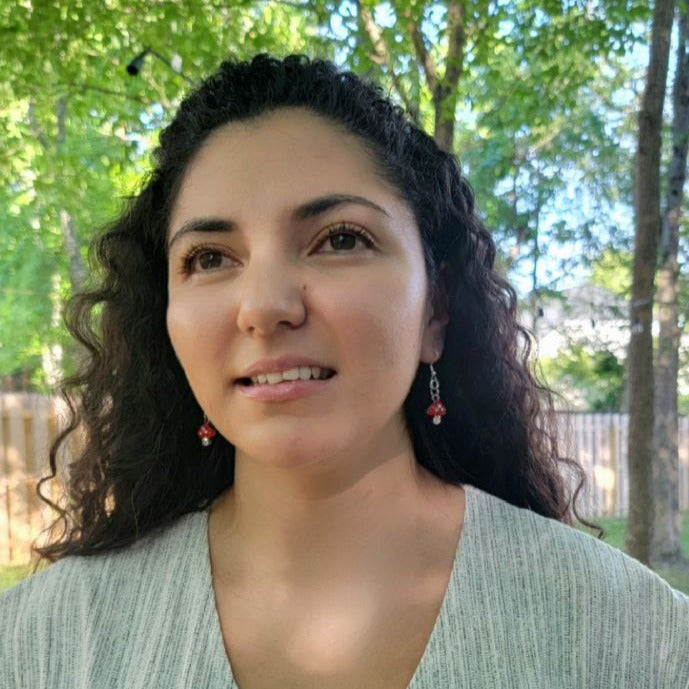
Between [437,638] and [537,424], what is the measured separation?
0.54 metres

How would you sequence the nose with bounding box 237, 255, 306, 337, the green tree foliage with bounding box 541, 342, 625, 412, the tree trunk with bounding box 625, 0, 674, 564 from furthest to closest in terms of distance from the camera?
1. the green tree foliage with bounding box 541, 342, 625, 412
2. the tree trunk with bounding box 625, 0, 674, 564
3. the nose with bounding box 237, 255, 306, 337

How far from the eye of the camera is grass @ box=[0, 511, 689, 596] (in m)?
2.49

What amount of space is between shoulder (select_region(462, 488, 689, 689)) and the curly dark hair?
0.61ft

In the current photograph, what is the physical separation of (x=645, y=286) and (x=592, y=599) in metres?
1.30

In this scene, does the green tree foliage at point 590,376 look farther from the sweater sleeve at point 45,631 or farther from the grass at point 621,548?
the sweater sleeve at point 45,631

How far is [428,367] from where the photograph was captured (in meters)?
1.43

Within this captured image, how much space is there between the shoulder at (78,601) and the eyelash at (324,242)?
46 centimetres

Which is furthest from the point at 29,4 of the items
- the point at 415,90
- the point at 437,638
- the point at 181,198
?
the point at 437,638

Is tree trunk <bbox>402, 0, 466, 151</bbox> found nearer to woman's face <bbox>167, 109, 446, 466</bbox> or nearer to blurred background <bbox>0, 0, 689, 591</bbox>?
blurred background <bbox>0, 0, 689, 591</bbox>

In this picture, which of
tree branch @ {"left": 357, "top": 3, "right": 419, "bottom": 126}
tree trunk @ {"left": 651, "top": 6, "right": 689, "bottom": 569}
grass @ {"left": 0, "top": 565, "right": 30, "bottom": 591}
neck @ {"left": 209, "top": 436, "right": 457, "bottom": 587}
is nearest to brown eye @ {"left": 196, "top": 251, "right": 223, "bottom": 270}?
neck @ {"left": 209, "top": 436, "right": 457, "bottom": 587}

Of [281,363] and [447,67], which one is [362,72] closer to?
[447,67]

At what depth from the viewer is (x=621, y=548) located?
2273 millimetres

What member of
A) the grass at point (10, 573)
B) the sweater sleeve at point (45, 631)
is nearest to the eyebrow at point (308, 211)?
the sweater sleeve at point (45, 631)

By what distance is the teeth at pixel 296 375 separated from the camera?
106cm
